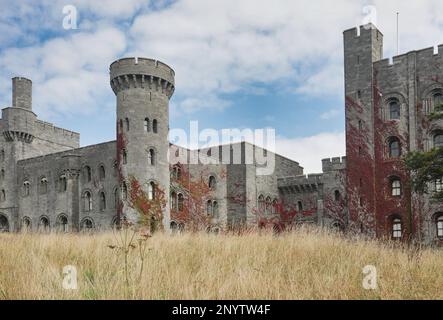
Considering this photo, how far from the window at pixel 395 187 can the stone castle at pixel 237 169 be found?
63mm

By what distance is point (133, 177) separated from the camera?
95.5 ft

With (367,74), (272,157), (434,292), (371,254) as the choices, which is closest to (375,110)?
(367,74)

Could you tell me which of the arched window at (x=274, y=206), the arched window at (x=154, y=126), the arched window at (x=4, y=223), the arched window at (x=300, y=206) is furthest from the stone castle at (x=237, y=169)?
the arched window at (x=4, y=223)

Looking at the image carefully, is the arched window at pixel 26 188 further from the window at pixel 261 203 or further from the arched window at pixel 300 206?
the arched window at pixel 300 206

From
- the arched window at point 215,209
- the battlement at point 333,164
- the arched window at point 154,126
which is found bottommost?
the arched window at point 215,209

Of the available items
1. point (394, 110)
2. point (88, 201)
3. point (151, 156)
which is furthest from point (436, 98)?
point (88, 201)

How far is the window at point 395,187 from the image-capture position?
28.6 m

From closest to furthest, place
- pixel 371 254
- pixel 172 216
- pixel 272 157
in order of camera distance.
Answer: pixel 371 254
pixel 172 216
pixel 272 157

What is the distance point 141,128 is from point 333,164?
1493 cm

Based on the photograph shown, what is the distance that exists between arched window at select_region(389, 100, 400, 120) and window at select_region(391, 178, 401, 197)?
3.90 m

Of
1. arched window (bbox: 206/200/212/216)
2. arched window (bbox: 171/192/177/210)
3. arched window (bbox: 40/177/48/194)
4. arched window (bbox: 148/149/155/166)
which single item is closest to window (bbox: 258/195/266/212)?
arched window (bbox: 206/200/212/216)
